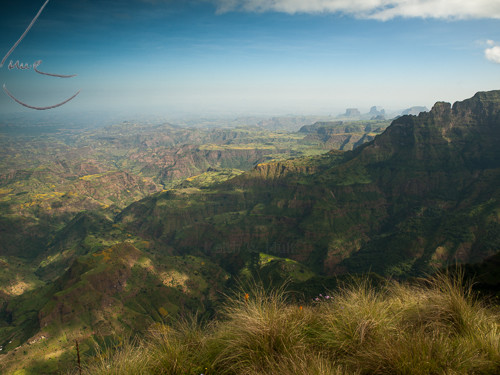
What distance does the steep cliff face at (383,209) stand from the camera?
99.5 meters

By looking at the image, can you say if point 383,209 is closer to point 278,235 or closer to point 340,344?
point 278,235

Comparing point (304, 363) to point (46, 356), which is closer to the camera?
point (304, 363)

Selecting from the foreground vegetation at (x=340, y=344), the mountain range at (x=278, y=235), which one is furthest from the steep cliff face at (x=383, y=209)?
the foreground vegetation at (x=340, y=344)

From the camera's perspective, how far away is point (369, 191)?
146000 millimetres

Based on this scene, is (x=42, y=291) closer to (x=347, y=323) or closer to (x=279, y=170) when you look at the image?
(x=347, y=323)

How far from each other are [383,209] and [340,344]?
15502 centimetres

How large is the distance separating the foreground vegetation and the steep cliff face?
103604mm

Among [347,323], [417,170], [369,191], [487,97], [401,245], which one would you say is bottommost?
[401,245]

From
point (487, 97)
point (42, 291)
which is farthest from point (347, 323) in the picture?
A: point (487, 97)

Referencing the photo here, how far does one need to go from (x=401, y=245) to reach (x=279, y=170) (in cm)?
11124

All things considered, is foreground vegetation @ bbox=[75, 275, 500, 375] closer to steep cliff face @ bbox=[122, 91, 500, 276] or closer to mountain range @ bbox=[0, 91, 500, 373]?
mountain range @ bbox=[0, 91, 500, 373]

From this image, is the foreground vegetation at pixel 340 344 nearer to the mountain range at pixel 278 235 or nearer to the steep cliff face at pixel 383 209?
the mountain range at pixel 278 235

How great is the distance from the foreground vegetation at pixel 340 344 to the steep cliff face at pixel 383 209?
10360 centimetres

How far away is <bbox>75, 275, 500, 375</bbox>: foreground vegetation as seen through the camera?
3527mm
